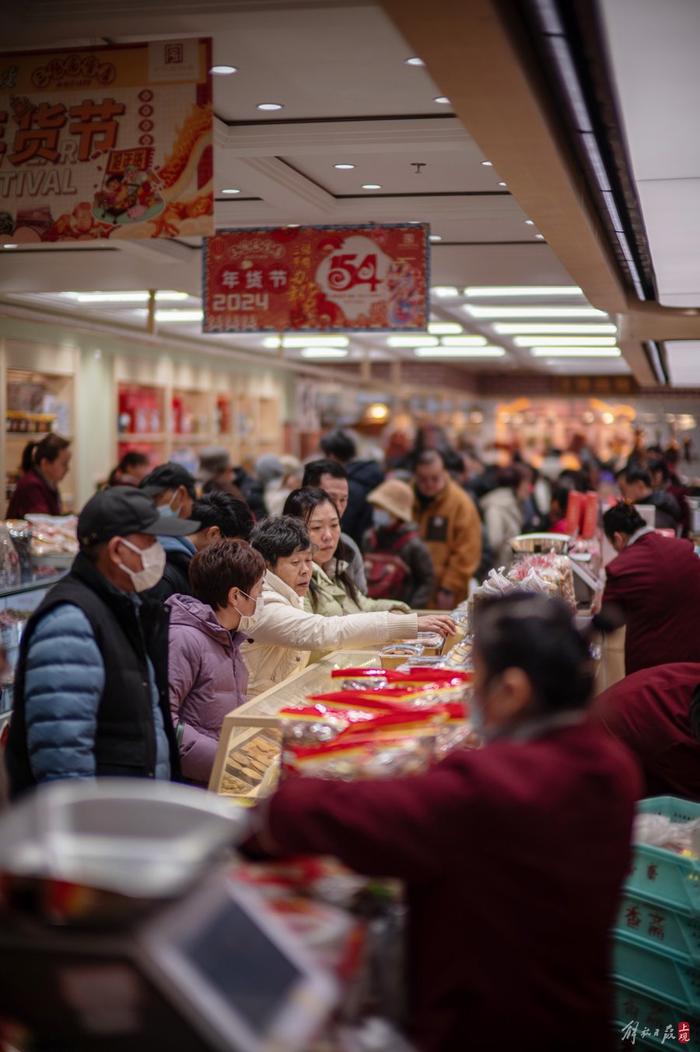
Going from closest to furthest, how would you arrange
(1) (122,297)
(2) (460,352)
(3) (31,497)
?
(3) (31,497)
(1) (122,297)
(2) (460,352)

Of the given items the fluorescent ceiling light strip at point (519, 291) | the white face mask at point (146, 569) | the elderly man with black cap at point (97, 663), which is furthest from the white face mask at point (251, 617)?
the fluorescent ceiling light strip at point (519, 291)

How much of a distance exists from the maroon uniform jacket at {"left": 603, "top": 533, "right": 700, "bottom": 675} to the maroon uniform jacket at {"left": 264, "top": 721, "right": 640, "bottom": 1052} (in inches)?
160

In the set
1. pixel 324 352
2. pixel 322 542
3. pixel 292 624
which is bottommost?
pixel 292 624

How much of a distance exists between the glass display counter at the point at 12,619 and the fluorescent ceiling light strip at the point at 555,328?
7.91 meters

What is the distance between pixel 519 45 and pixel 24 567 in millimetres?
4093

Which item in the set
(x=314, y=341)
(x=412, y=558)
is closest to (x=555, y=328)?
(x=314, y=341)

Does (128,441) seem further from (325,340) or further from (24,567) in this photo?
(24,567)

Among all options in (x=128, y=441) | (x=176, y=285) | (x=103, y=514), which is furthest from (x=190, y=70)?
(x=128, y=441)

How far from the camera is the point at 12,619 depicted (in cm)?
566

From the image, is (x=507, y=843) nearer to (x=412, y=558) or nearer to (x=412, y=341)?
(x=412, y=558)

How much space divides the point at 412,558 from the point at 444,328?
17.5 feet

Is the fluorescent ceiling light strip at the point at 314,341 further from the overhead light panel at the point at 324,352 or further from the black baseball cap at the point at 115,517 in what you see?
the black baseball cap at the point at 115,517

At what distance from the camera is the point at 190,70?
13.7 feet

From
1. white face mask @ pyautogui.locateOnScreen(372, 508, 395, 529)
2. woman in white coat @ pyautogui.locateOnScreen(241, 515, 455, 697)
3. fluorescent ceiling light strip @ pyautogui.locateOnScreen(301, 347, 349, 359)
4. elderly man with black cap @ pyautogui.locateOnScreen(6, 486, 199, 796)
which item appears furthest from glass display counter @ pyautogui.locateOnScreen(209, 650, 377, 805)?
fluorescent ceiling light strip @ pyautogui.locateOnScreen(301, 347, 349, 359)
